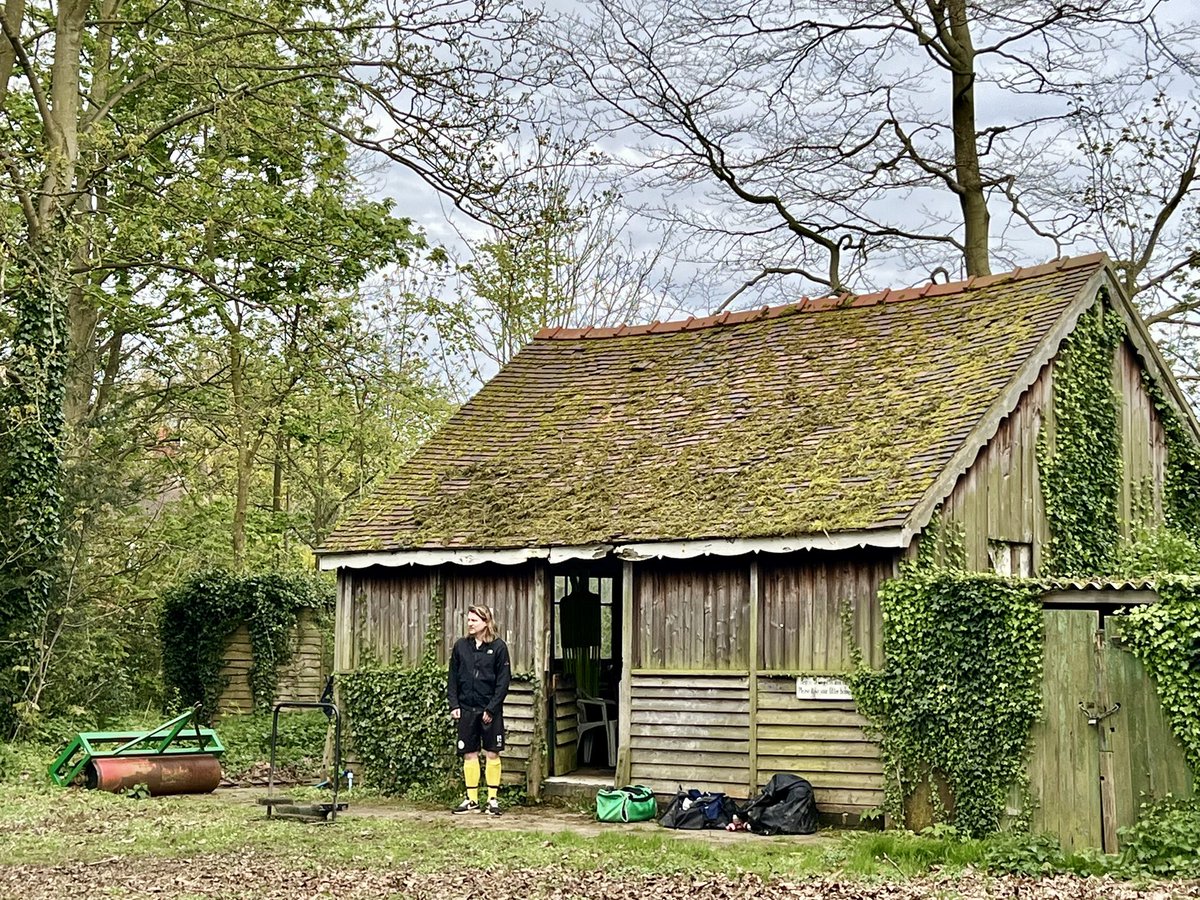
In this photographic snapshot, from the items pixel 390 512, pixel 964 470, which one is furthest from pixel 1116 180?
pixel 390 512

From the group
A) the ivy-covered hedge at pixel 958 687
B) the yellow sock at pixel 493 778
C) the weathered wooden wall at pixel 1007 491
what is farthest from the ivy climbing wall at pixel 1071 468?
the yellow sock at pixel 493 778

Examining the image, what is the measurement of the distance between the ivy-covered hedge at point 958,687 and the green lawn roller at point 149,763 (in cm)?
773

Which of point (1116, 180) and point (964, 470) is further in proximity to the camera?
point (1116, 180)

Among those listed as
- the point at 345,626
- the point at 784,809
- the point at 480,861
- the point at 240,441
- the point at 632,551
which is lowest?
the point at 480,861

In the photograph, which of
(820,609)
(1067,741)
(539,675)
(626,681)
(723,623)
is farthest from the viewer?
(539,675)

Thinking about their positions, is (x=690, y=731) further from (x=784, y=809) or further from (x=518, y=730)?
(x=518, y=730)

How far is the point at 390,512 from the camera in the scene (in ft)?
60.1

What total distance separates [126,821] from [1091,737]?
923 centimetres

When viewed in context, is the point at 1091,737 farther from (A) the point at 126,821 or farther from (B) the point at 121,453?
(B) the point at 121,453

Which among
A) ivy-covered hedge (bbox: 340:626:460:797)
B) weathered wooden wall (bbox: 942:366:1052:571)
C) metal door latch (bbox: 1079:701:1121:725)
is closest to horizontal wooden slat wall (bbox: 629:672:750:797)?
ivy-covered hedge (bbox: 340:626:460:797)

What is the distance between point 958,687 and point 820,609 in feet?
6.16

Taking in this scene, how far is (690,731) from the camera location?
49.9 feet

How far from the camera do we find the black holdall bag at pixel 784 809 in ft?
44.5

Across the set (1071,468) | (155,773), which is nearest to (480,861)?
(155,773)
